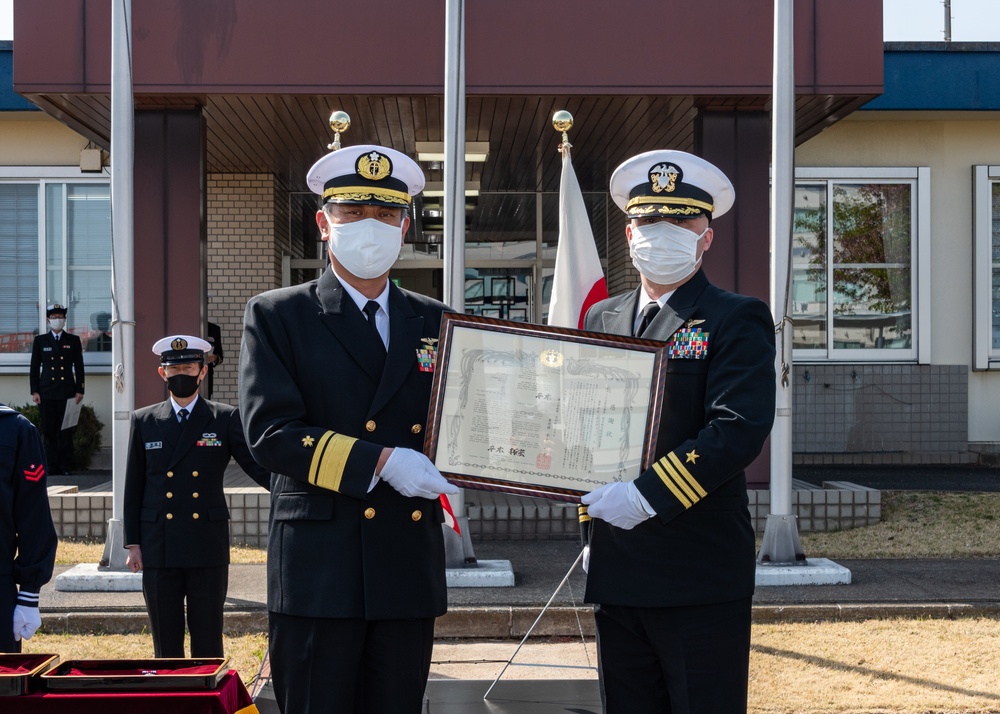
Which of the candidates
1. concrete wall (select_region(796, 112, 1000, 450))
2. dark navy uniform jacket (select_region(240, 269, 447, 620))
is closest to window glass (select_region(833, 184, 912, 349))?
concrete wall (select_region(796, 112, 1000, 450))

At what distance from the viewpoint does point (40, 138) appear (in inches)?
513

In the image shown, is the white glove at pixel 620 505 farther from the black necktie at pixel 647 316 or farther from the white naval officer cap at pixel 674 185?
the white naval officer cap at pixel 674 185

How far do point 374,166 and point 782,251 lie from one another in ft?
15.6

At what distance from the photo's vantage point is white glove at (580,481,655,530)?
2793 millimetres

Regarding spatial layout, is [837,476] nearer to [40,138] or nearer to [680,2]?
[680,2]

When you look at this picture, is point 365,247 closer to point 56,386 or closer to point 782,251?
point 782,251

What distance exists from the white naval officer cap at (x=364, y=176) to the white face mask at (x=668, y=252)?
29.7 inches

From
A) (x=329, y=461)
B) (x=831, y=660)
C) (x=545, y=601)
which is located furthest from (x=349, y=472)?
(x=545, y=601)

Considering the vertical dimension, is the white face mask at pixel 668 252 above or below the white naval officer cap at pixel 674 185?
below

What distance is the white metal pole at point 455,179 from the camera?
7051 millimetres

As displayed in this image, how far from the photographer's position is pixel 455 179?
23.1 feet

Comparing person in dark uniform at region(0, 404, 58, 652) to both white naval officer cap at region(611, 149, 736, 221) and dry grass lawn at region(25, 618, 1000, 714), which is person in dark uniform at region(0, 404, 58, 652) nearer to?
dry grass lawn at region(25, 618, 1000, 714)

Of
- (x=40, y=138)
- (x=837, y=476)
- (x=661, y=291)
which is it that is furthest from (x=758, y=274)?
(x=40, y=138)

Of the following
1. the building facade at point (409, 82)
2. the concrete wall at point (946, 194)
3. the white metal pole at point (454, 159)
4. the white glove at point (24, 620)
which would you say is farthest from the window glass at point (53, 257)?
the white glove at point (24, 620)
